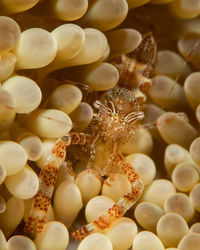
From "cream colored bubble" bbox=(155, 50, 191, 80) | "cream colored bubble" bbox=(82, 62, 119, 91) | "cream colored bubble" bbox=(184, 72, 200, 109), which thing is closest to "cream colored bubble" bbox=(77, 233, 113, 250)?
"cream colored bubble" bbox=(82, 62, 119, 91)

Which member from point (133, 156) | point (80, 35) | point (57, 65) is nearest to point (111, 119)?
point (133, 156)

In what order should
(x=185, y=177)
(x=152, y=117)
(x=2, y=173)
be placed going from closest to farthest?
(x=2, y=173) → (x=185, y=177) → (x=152, y=117)

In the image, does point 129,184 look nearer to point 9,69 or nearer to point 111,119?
point 111,119

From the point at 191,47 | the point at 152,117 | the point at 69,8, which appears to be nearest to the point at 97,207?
the point at 152,117

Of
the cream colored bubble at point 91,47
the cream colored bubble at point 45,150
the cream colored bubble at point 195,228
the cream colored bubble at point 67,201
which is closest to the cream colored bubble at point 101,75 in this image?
the cream colored bubble at point 91,47

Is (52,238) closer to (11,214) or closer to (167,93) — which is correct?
(11,214)

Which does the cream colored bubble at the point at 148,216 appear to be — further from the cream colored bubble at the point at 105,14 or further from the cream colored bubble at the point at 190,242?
the cream colored bubble at the point at 105,14
